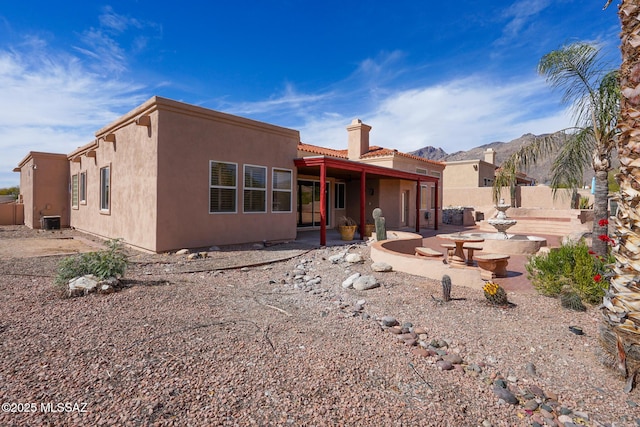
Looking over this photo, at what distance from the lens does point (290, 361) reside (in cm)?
340

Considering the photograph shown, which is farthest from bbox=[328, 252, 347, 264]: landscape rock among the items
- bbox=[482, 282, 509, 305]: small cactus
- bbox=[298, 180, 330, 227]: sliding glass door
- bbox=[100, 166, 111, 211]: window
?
bbox=[100, 166, 111, 211]: window

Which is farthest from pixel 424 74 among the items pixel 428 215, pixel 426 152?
pixel 426 152

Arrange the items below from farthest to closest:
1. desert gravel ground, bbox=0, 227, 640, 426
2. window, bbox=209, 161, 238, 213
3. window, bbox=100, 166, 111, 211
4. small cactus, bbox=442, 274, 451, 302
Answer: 1. window, bbox=100, 166, 111, 211
2. window, bbox=209, 161, 238, 213
3. small cactus, bbox=442, 274, 451, 302
4. desert gravel ground, bbox=0, 227, 640, 426

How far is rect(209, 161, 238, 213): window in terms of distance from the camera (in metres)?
10.1

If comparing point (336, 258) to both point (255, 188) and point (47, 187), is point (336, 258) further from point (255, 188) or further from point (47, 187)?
point (47, 187)

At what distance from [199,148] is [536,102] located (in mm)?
12089

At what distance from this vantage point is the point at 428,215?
21.3 meters

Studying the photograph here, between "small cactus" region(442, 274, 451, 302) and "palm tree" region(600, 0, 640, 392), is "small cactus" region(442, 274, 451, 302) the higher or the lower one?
the lower one

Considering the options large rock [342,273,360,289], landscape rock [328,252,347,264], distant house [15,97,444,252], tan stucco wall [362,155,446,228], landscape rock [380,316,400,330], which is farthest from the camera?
tan stucco wall [362,155,446,228]

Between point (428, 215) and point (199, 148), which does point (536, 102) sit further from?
point (199, 148)

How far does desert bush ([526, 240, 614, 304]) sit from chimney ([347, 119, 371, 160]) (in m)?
14.5

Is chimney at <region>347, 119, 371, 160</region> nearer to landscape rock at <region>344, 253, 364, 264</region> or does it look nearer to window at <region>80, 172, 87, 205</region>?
landscape rock at <region>344, 253, 364, 264</region>

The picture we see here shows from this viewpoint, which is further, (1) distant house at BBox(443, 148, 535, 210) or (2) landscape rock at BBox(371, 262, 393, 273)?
(1) distant house at BBox(443, 148, 535, 210)

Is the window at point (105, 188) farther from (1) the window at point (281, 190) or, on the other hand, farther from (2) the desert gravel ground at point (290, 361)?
(2) the desert gravel ground at point (290, 361)
